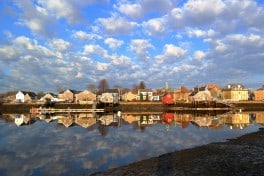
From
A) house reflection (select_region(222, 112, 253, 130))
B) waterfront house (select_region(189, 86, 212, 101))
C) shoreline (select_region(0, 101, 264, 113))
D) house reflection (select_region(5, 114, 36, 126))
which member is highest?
waterfront house (select_region(189, 86, 212, 101))

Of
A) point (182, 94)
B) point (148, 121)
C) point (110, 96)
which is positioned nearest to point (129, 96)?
point (110, 96)

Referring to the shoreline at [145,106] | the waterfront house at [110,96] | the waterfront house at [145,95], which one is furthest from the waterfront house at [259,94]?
the waterfront house at [110,96]

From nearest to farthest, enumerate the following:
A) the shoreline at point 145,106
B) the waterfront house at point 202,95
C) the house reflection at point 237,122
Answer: the house reflection at point 237,122
the shoreline at point 145,106
the waterfront house at point 202,95

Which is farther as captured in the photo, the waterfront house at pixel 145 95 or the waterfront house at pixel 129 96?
the waterfront house at pixel 129 96

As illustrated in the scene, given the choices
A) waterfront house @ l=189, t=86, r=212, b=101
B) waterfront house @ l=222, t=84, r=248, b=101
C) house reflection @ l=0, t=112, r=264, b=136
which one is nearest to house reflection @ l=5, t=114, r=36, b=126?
house reflection @ l=0, t=112, r=264, b=136

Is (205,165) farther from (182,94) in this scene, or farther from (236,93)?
(182,94)

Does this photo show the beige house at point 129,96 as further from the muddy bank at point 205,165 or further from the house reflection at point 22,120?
the muddy bank at point 205,165

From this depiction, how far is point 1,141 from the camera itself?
36.7 meters

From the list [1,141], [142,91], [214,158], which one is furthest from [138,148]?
[142,91]

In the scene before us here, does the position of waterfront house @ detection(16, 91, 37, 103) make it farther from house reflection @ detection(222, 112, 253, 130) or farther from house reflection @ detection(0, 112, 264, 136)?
house reflection @ detection(222, 112, 253, 130)

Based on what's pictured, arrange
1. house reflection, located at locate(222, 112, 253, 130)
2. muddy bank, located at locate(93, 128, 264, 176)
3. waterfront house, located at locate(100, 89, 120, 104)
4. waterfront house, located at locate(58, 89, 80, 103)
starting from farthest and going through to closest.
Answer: waterfront house, located at locate(58, 89, 80, 103) < waterfront house, located at locate(100, 89, 120, 104) < house reflection, located at locate(222, 112, 253, 130) < muddy bank, located at locate(93, 128, 264, 176)

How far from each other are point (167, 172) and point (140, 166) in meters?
2.75

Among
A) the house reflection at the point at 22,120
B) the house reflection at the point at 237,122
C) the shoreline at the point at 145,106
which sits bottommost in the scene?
the house reflection at the point at 237,122

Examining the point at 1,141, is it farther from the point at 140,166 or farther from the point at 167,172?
the point at 167,172
